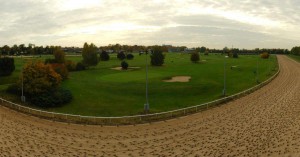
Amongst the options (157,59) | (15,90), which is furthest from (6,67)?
(157,59)

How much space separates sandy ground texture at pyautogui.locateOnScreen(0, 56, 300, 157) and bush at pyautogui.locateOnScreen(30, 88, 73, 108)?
19.3 ft

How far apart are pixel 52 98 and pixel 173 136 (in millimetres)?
24761

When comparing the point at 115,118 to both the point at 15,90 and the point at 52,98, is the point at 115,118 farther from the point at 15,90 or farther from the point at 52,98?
the point at 15,90

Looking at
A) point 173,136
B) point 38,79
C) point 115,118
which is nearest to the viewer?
point 173,136

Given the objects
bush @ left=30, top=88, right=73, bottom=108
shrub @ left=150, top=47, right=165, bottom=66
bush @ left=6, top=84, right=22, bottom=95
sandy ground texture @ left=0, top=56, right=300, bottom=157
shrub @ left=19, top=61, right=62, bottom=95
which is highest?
shrub @ left=150, top=47, right=165, bottom=66

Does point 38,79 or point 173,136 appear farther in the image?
point 38,79

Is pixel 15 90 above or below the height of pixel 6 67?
below

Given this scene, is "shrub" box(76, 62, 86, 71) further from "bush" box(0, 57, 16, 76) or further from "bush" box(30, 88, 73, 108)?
"bush" box(30, 88, 73, 108)

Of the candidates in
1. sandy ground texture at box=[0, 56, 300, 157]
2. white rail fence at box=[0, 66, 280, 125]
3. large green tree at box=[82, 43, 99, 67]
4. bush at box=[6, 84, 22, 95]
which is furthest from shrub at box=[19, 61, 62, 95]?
large green tree at box=[82, 43, 99, 67]

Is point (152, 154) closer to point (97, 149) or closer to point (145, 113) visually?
point (97, 149)

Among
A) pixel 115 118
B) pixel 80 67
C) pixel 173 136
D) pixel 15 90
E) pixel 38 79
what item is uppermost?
pixel 80 67

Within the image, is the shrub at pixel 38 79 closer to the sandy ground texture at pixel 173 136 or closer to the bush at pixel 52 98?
the bush at pixel 52 98

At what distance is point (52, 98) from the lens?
47375mm

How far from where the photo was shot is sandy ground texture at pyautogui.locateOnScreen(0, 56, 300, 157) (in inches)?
990
